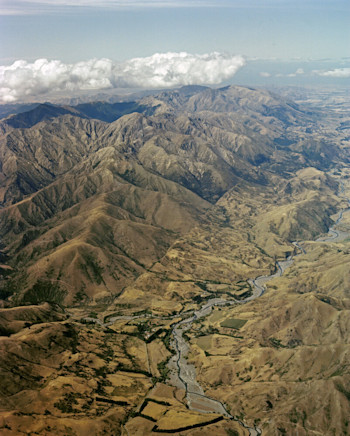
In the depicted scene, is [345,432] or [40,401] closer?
[345,432]

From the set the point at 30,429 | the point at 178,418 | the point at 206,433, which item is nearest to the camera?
the point at 30,429

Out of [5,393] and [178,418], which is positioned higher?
[5,393]

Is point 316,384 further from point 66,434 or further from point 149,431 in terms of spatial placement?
point 66,434

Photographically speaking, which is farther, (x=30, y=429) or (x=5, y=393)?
(x=5, y=393)

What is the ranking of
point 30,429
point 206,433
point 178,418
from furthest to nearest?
1. point 178,418
2. point 206,433
3. point 30,429

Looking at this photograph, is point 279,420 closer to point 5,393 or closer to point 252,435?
point 252,435

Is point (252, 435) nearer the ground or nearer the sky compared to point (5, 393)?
nearer the ground

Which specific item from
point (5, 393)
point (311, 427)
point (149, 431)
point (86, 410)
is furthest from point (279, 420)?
point (5, 393)

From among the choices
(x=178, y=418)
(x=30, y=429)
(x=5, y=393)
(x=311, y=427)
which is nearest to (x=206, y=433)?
(x=178, y=418)

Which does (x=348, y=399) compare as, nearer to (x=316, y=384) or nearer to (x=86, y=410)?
(x=316, y=384)
